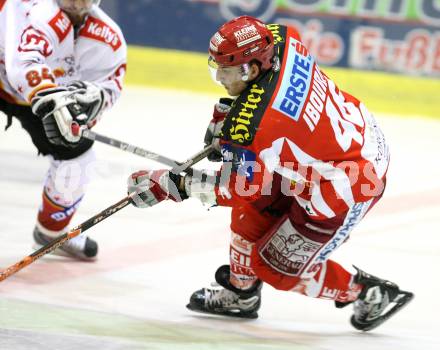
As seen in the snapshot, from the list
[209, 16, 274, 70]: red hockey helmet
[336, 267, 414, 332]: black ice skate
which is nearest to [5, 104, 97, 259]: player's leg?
[209, 16, 274, 70]: red hockey helmet

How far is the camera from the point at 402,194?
5.58m

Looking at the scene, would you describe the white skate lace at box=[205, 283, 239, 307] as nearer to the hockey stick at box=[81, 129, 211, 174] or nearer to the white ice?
the white ice

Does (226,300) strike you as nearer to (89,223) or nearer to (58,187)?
(89,223)

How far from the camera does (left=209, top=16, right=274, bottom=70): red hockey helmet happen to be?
3133mm

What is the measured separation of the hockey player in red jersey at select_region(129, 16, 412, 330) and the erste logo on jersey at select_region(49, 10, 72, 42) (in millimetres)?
893

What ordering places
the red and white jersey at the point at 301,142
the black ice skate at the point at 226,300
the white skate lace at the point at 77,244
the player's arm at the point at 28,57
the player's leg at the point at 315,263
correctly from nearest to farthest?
the red and white jersey at the point at 301,142, the player's leg at the point at 315,263, the black ice skate at the point at 226,300, the player's arm at the point at 28,57, the white skate lace at the point at 77,244

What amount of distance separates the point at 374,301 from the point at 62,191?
1492 millimetres

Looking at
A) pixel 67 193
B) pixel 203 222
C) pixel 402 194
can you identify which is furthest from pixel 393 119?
pixel 67 193

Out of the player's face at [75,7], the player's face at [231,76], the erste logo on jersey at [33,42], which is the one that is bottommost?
the erste logo on jersey at [33,42]

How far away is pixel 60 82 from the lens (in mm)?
4246

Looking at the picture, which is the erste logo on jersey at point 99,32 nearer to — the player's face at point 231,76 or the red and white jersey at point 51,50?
the red and white jersey at point 51,50

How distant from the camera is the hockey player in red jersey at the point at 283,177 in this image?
10.3 feet

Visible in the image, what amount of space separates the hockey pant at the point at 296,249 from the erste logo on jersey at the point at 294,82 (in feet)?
1.55

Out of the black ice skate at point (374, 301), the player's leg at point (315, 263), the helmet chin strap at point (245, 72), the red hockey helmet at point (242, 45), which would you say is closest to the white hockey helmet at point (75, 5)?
the red hockey helmet at point (242, 45)
